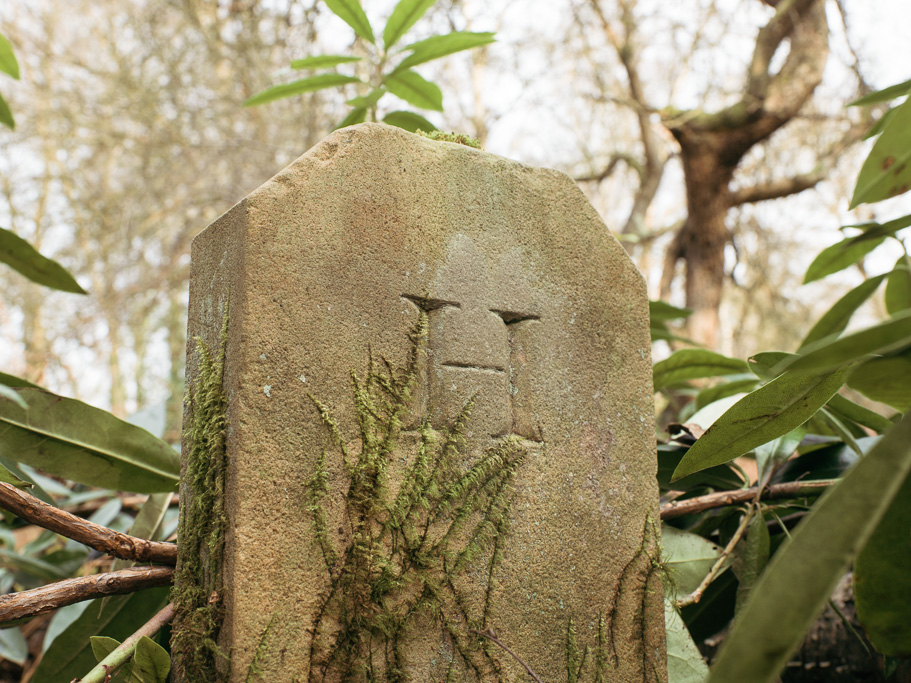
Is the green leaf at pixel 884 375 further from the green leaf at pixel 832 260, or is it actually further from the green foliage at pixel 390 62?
the green foliage at pixel 390 62

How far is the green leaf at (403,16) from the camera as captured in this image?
139 cm

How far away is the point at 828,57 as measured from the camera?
190 inches

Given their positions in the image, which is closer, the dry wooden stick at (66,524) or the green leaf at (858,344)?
the green leaf at (858,344)

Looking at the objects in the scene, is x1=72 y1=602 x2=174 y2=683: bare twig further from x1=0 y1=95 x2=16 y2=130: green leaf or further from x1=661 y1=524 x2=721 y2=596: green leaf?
x1=0 y1=95 x2=16 y2=130: green leaf

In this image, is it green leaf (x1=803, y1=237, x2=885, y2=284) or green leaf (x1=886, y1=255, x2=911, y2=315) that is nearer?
green leaf (x1=886, y1=255, x2=911, y2=315)

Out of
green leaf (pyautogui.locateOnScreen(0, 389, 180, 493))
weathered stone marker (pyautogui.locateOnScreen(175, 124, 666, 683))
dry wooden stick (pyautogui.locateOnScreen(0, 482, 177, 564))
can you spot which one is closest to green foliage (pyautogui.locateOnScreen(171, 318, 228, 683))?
weathered stone marker (pyautogui.locateOnScreen(175, 124, 666, 683))

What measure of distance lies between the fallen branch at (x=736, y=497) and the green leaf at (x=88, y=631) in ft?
3.45

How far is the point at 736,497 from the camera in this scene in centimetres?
138

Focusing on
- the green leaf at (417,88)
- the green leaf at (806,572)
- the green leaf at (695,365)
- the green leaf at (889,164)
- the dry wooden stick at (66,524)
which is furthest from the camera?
the green leaf at (695,365)

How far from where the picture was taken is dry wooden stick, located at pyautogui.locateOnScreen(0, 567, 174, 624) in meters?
0.91

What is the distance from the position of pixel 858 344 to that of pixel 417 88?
116 centimetres

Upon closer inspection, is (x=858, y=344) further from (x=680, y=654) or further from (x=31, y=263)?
(x=31, y=263)

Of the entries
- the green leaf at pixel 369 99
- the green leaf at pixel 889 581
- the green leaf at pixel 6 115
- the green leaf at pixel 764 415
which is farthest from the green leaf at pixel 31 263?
the green leaf at pixel 889 581

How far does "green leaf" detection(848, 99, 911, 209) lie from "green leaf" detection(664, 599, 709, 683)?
765mm
